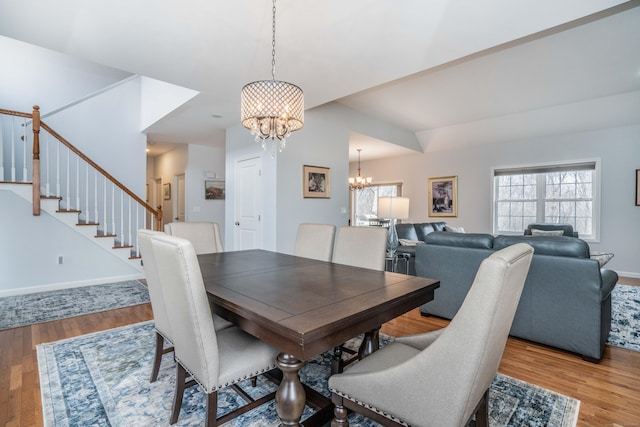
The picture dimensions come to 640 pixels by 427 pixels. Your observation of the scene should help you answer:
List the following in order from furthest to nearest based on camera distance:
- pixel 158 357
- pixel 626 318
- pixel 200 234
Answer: pixel 626 318, pixel 200 234, pixel 158 357

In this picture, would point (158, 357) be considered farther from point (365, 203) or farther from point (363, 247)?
point (365, 203)

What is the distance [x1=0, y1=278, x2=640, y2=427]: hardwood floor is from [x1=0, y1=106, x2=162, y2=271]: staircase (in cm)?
175

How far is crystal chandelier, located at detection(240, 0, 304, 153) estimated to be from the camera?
6.96 feet

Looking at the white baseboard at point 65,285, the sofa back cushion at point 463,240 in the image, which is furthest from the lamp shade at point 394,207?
the white baseboard at point 65,285

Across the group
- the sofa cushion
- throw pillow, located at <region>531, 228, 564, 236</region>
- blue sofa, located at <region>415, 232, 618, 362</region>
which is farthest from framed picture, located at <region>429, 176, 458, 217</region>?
blue sofa, located at <region>415, 232, 618, 362</region>

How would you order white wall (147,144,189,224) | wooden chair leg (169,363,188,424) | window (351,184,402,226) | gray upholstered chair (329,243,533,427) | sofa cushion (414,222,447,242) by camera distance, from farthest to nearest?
1. window (351,184,402,226)
2. white wall (147,144,189,224)
3. sofa cushion (414,222,447,242)
4. wooden chair leg (169,363,188,424)
5. gray upholstered chair (329,243,533,427)

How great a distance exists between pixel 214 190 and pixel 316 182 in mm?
3261

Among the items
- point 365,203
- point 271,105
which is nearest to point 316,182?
point 271,105

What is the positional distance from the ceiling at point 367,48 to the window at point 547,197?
3.05 ft

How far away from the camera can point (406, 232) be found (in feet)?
16.6

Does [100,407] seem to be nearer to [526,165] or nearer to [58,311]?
[58,311]

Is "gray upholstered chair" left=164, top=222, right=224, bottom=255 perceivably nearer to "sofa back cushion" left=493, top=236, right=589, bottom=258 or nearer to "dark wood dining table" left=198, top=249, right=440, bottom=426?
"dark wood dining table" left=198, top=249, right=440, bottom=426

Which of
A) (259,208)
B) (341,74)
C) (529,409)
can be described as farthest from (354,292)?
(259,208)

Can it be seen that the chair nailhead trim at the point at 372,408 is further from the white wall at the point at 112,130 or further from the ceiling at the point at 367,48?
the white wall at the point at 112,130
